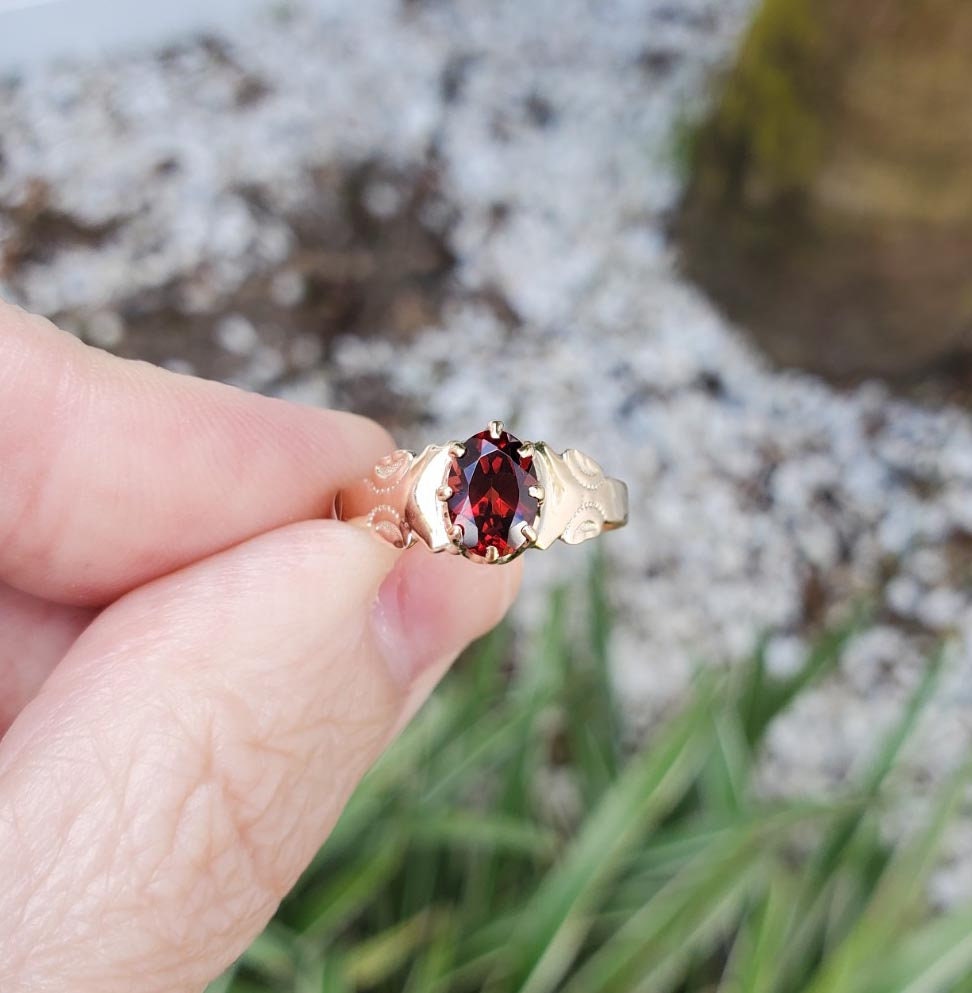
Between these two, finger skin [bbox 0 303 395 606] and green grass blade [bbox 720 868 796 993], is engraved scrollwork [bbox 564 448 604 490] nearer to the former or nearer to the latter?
finger skin [bbox 0 303 395 606]

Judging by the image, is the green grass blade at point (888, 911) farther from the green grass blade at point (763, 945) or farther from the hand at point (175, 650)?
the hand at point (175, 650)

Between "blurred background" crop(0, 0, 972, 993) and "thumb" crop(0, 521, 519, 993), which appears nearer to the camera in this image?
"thumb" crop(0, 521, 519, 993)

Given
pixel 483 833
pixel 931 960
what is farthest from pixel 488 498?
pixel 931 960

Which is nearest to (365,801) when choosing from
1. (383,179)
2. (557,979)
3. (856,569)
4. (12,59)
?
(557,979)

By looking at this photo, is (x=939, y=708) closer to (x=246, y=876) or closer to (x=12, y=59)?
(x=246, y=876)

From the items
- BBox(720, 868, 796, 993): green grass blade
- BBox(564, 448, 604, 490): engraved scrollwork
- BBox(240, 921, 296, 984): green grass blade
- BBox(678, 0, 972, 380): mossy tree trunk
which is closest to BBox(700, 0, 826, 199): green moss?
BBox(678, 0, 972, 380): mossy tree trunk

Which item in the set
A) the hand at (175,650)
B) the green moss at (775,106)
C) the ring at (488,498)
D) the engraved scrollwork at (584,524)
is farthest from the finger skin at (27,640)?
the green moss at (775,106)
